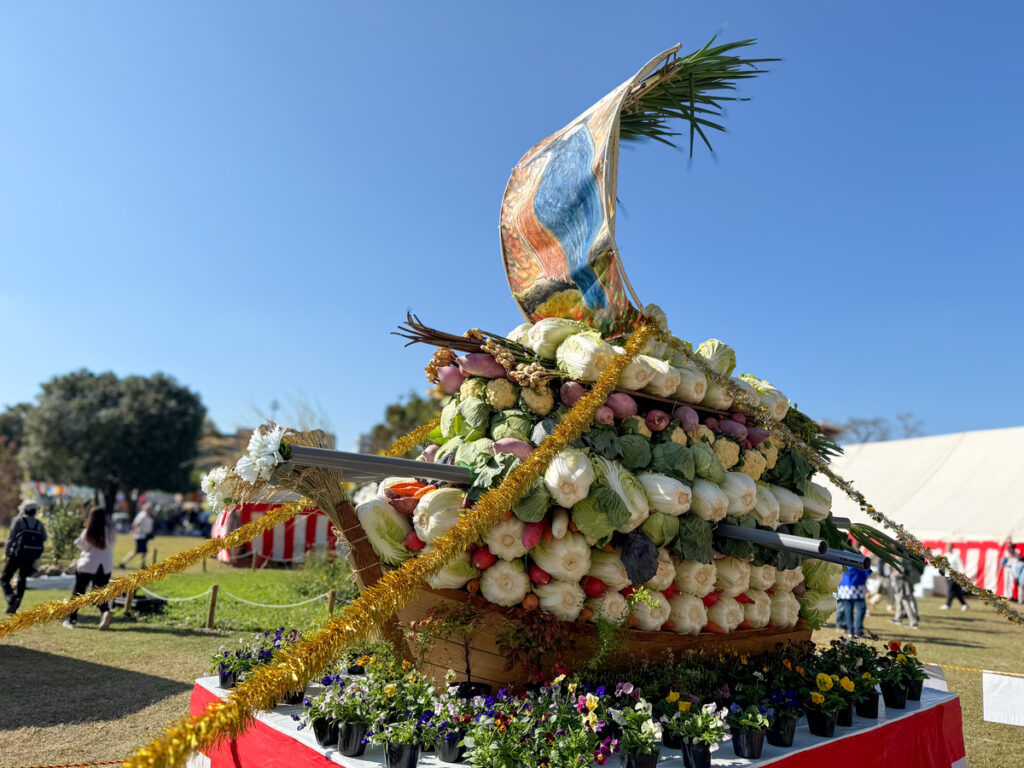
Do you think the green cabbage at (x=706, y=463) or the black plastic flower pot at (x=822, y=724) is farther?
the green cabbage at (x=706, y=463)

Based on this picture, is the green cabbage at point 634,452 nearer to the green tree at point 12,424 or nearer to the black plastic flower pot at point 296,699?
the black plastic flower pot at point 296,699

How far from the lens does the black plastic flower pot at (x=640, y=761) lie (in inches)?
135

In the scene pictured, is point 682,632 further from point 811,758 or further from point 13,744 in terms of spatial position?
point 13,744

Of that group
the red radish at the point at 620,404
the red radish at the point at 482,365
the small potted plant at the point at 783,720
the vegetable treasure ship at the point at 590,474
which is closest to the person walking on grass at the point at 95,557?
the vegetable treasure ship at the point at 590,474

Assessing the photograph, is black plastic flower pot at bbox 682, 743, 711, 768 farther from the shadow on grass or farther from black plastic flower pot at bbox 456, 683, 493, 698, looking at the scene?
the shadow on grass

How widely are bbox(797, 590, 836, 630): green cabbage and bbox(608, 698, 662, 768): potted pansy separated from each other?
108 inches

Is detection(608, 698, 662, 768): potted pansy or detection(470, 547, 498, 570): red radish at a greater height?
detection(470, 547, 498, 570): red radish

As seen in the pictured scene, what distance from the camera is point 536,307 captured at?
5766mm

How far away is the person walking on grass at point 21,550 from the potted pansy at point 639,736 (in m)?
9.81

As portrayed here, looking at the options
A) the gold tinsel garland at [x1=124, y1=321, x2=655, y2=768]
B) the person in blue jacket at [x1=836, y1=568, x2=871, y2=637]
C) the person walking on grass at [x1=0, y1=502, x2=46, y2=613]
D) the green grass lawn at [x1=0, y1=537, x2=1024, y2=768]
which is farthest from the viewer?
the person in blue jacket at [x1=836, y1=568, x2=871, y2=637]

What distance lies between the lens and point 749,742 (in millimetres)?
3820

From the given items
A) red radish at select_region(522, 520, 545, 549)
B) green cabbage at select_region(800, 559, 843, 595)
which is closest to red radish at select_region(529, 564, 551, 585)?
red radish at select_region(522, 520, 545, 549)

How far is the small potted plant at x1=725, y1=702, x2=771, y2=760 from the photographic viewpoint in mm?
3814

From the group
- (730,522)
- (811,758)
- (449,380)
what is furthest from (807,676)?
(449,380)
